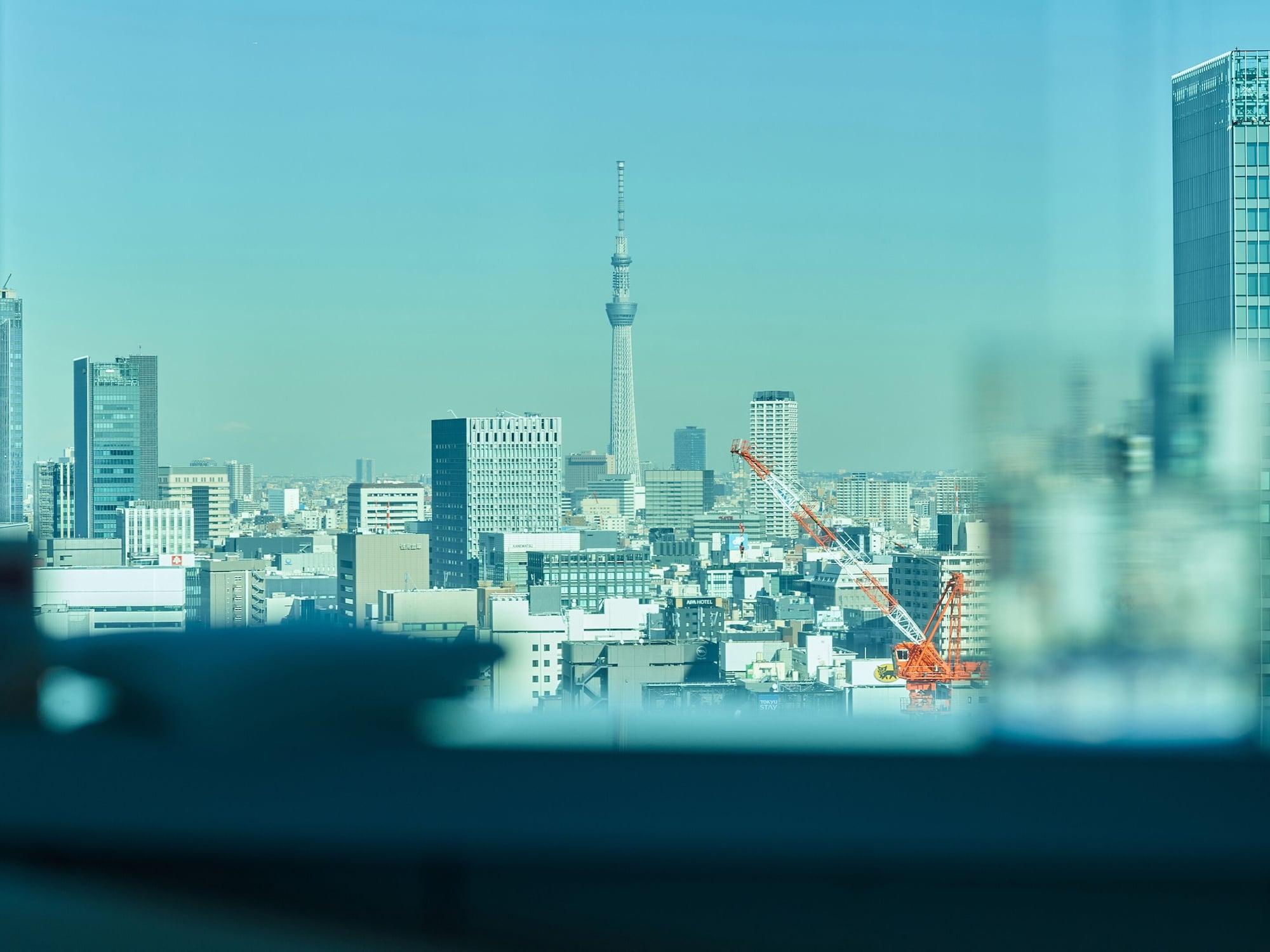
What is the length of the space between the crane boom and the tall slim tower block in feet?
1.08

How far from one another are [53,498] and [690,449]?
5.20 feet

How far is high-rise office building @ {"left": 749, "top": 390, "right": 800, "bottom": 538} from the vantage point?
3.07 meters

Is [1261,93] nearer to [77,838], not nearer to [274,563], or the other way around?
[274,563]

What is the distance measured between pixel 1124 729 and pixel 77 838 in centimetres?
168

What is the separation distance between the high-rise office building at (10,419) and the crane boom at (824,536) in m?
1.71

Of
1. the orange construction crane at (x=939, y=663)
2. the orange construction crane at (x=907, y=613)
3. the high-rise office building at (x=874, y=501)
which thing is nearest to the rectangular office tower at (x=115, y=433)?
the orange construction crane at (x=907, y=613)

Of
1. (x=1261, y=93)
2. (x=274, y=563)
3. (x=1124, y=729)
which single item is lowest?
(x=1124, y=729)

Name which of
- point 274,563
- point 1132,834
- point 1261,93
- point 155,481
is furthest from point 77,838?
point 1261,93

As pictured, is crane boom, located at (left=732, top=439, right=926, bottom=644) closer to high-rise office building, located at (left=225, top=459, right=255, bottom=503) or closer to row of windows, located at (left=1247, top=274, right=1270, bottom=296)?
row of windows, located at (left=1247, top=274, right=1270, bottom=296)

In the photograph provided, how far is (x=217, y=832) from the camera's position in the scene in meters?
1.93

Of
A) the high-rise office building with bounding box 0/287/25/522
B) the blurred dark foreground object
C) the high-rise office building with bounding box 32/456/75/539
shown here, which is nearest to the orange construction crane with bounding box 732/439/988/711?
the blurred dark foreground object

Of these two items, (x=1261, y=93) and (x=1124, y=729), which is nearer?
(x=1124, y=729)

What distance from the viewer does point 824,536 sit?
301cm

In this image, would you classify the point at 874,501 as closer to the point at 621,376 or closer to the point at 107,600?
the point at 621,376
